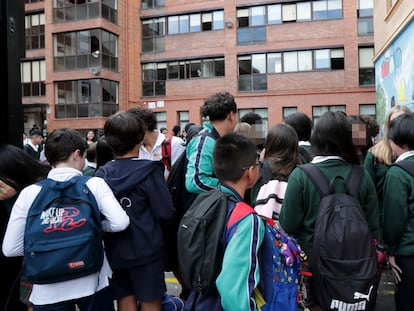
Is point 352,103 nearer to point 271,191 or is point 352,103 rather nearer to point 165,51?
point 165,51

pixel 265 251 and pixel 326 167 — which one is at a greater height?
pixel 326 167

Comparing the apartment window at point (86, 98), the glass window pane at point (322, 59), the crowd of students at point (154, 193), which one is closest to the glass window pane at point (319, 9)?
the glass window pane at point (322, 59)

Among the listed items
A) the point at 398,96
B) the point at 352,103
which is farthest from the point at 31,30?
the point at 398,96

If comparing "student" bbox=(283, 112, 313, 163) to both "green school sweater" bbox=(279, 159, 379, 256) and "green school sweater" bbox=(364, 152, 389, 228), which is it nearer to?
"green school sweater" bbox=(364, 152, 389, 228)

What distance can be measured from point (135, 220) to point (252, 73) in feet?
75.0

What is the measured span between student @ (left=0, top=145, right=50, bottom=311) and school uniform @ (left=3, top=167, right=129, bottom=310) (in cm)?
36

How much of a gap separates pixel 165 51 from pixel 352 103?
1297cm

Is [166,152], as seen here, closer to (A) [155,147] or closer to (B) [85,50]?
(A) [155,147]

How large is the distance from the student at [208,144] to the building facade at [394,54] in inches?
252

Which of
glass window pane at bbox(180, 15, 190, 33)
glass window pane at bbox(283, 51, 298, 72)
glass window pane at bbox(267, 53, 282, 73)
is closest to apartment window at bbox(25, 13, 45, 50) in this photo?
glass window pane at bbox(180, 15, 190, 33)

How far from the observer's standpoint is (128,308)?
2.97 meters

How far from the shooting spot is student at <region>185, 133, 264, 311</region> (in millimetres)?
1880

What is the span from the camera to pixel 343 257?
2.29 metres

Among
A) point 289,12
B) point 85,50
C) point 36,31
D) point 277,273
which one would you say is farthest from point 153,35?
point 277,273
